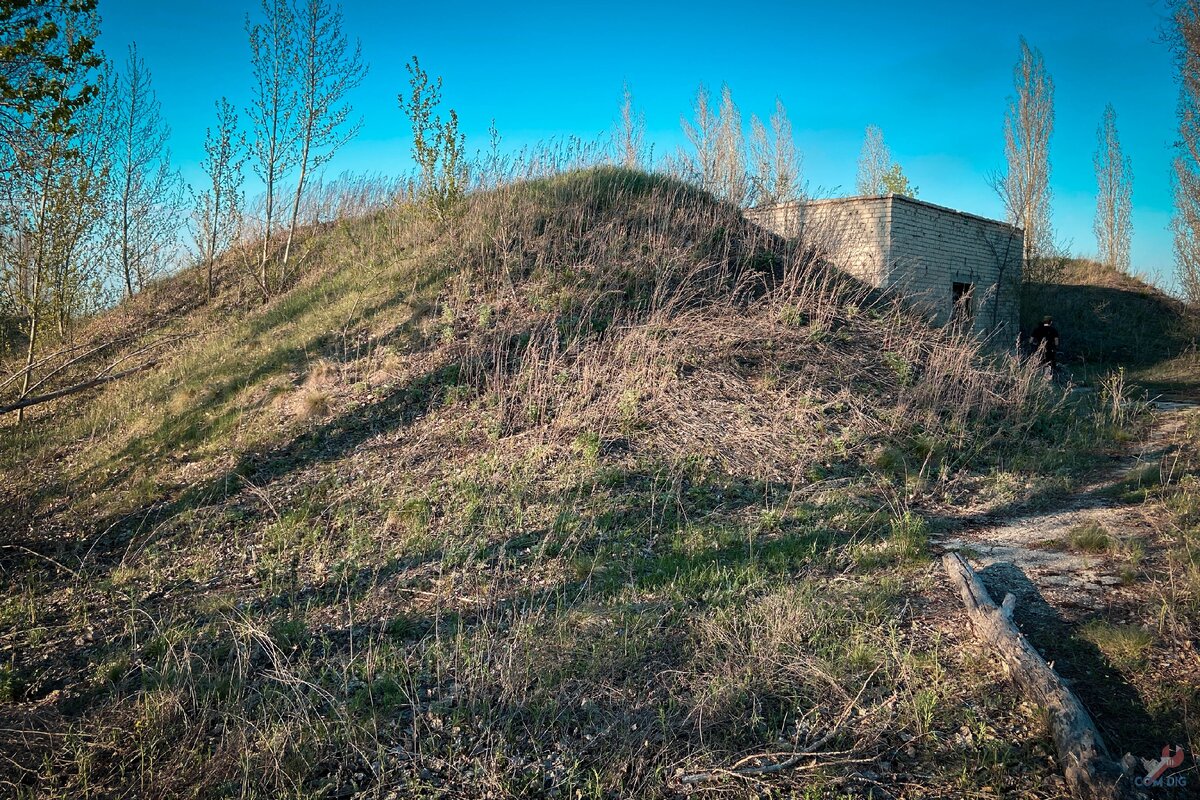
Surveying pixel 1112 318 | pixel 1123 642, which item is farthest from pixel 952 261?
pixel 1123 642

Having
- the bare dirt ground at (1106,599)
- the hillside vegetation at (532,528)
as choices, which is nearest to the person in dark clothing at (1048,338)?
the hillside vegetation at (532,528)

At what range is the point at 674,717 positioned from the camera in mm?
3131

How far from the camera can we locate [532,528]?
5406 millimetres

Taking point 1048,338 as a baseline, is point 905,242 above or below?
above

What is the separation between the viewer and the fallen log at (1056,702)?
2.52 meters

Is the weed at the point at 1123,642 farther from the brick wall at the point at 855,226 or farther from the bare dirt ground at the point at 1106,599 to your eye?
the brick wall at the point at 855,226

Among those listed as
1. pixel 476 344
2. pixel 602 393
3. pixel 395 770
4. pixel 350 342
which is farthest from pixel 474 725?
pixel 350 342

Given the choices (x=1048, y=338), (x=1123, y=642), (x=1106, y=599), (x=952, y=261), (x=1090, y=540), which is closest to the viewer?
(x=1123, y=642)

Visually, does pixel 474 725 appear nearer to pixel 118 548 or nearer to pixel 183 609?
pixel 183 609

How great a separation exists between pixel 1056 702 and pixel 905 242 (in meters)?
11.9

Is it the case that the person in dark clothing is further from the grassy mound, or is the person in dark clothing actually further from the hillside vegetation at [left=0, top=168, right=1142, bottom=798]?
the hillside vegetation at [left=0, top=168, right=1142, bottom=798]

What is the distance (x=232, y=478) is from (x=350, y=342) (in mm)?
2807

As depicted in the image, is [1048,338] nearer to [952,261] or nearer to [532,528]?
[952,261]

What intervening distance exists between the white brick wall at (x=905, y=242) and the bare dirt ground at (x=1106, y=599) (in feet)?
22.1
